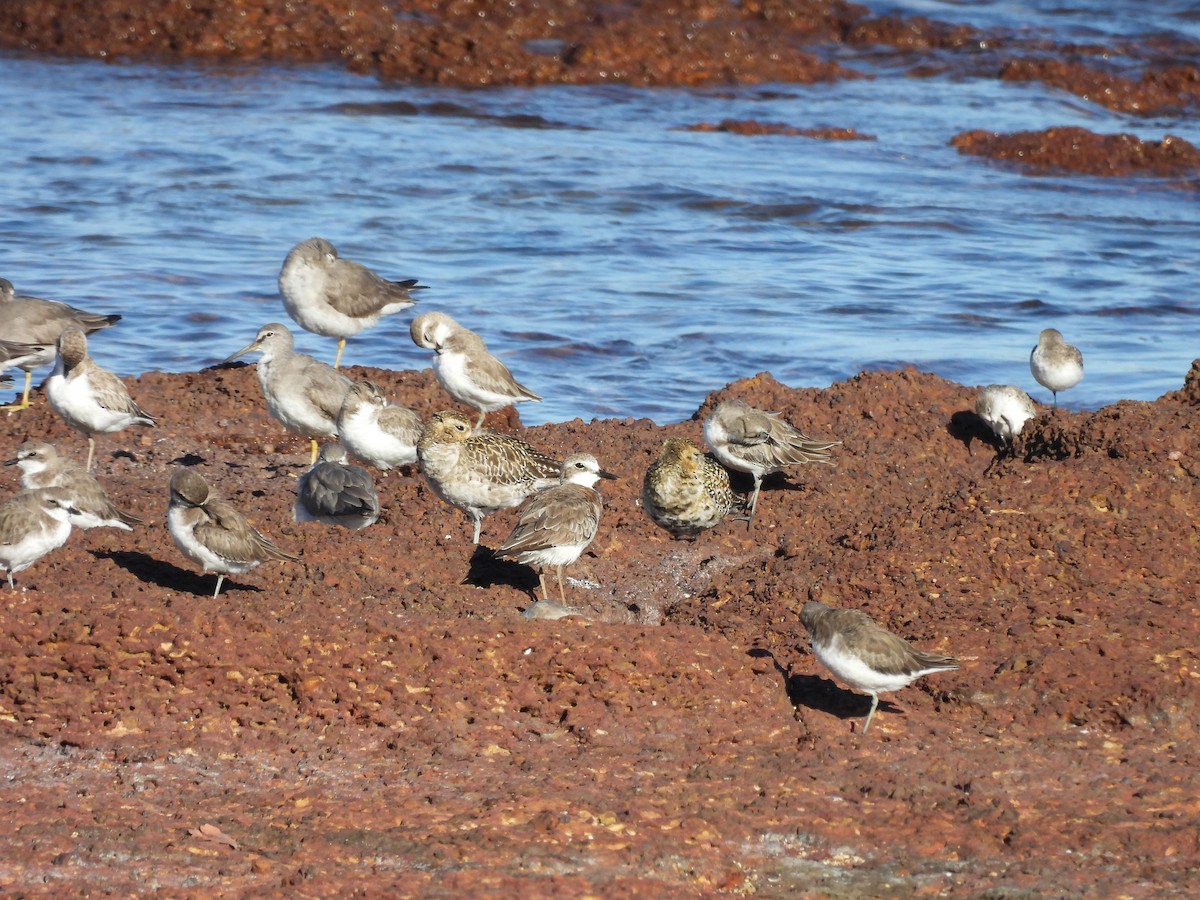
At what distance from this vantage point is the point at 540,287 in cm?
1744

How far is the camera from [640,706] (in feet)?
20.0

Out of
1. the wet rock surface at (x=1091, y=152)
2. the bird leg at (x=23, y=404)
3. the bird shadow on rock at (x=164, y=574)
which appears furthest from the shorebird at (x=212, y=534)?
the wet rock surface at (x=1091, y=152)

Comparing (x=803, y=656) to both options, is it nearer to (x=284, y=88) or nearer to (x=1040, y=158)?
(x=1040, y=158)

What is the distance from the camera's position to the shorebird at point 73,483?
799 cm

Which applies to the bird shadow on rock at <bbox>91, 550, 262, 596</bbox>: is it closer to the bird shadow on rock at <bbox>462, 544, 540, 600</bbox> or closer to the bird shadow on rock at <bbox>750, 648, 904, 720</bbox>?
the bird shadow on rock at <bbox>462, 544, 540, 600</bbox>

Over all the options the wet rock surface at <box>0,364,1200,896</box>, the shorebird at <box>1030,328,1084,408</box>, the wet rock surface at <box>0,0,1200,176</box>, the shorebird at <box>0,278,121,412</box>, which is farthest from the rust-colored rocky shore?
the wet rock surface at <box>0,0,1200,176</box>

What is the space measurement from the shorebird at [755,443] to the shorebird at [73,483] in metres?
3.48

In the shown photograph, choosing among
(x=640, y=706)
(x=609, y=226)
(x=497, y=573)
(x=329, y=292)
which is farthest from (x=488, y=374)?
(x=609, y=226)

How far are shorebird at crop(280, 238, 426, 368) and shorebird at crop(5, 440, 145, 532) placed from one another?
12.8 ft

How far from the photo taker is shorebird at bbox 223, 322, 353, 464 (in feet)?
34.6

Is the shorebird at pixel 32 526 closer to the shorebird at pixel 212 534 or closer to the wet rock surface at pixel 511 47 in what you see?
the shorebird at pixel 212 534

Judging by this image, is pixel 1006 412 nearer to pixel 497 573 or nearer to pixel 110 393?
pixel 497 573

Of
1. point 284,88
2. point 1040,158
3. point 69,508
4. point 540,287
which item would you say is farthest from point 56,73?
point 69,508

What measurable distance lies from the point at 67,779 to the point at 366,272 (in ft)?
27.5
